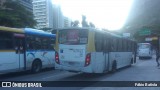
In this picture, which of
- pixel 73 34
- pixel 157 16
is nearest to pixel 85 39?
pixel 73 34

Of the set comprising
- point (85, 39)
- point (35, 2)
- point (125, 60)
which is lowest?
point (125, 60)

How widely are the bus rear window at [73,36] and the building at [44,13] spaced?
82.4 ft

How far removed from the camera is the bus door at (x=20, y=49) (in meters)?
16.9

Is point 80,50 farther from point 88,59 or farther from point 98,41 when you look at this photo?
point 98,41

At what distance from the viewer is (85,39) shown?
1572 centimetres

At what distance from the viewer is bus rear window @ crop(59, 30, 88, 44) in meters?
15.7

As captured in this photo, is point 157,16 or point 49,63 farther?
point 157,16

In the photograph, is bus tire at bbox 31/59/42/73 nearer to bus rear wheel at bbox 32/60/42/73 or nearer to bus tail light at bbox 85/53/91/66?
bus rear wheel at bbox 32/60/42/73

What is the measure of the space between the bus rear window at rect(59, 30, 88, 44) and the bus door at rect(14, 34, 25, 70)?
239 centimetres

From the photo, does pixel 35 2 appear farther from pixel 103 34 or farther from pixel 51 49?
pixel 103 34

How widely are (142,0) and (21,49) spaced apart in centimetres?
6895

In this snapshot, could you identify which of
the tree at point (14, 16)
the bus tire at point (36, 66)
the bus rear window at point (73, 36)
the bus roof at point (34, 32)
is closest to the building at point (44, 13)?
the tree at point (14, 16)

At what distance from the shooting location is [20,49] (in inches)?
677

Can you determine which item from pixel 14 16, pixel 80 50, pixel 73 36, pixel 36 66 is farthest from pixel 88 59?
pixel 14 16
